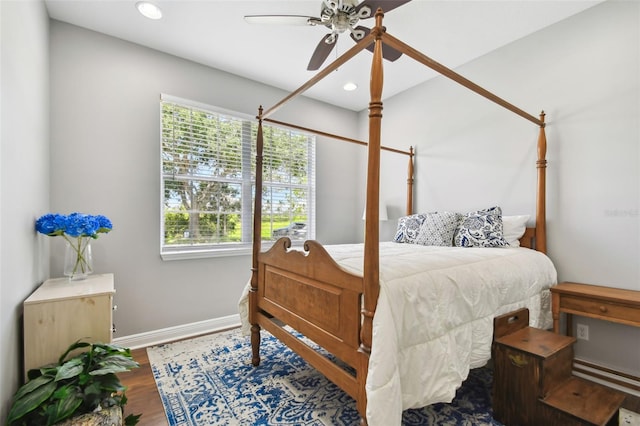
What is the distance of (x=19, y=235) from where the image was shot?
5.09 ft

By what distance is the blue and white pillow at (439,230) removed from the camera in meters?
2.68

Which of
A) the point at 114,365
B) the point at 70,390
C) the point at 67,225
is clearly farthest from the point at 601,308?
the point at 67,225

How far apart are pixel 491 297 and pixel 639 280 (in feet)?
3.90

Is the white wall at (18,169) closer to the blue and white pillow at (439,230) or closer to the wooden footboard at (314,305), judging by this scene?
the wooden footboard at (314,305)

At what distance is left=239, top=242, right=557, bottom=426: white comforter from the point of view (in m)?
1.21

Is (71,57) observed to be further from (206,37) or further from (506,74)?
(506,74)

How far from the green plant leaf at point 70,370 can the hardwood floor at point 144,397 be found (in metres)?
0.53

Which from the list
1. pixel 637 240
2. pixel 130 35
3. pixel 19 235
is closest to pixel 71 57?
pixel 130 35

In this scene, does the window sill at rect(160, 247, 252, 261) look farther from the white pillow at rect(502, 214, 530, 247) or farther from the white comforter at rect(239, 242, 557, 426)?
the white pillow at rect(502, 214, 530, 247)

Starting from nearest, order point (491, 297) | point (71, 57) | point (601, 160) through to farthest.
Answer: point (491, 297) < point (601, 160) < point (71, 57)

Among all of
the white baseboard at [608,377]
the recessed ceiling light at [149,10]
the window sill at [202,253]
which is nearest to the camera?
the white baseboard at [608,377]

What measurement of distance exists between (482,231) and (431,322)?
4.54 feet

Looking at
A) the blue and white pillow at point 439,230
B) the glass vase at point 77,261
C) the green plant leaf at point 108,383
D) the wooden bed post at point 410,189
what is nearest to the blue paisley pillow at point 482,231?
the blue and white pillow at point 439,230

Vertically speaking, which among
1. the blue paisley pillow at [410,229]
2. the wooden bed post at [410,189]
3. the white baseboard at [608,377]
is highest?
the wooden bed post at [410,189]
